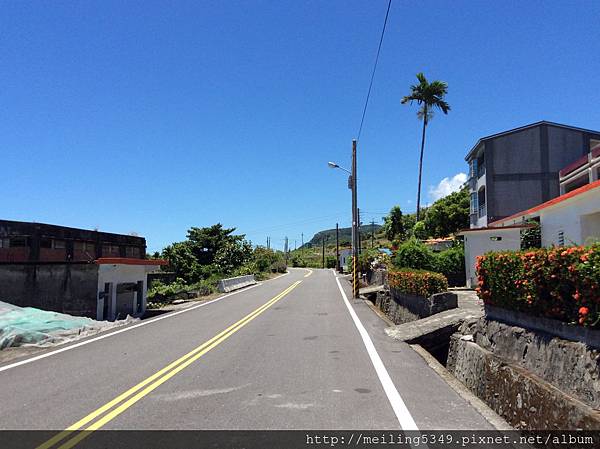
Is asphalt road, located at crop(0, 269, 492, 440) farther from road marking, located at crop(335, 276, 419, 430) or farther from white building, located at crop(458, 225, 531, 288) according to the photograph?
white building, located at crop(458, 225, 531, 288)

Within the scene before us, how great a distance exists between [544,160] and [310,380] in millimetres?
36417

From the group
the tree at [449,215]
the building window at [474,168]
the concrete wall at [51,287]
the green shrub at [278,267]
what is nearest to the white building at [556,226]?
the concrete wall at [51,287]

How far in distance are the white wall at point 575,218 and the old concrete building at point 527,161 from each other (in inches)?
703

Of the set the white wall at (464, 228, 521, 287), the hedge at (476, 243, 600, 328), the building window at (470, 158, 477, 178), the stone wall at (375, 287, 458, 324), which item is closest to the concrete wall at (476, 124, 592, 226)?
the building window at (470, 158, 477, 178)

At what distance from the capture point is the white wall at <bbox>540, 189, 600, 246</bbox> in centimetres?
1564

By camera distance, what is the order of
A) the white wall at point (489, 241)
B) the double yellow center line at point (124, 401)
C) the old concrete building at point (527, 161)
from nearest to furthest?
the double yellow center line at point (124, 401) → the white wall at point (489, 241) → the old concrete building at point (527, 161)

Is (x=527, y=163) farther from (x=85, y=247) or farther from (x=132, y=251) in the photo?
(x=85, y=247)

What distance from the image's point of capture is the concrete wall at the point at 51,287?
1845 centimetres

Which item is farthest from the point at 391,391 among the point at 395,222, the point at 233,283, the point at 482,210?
the point at 395,222

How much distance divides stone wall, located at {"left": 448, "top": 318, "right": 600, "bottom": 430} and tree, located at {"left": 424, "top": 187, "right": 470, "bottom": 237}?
44375 millimetres

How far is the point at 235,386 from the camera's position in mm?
7055

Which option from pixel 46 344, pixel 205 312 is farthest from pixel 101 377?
pixel 205 312

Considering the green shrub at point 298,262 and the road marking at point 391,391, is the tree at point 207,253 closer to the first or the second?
the road marking at point 391,391

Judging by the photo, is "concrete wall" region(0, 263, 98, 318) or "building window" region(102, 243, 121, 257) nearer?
"concrete wall" region(0, 263, 98, 318)
